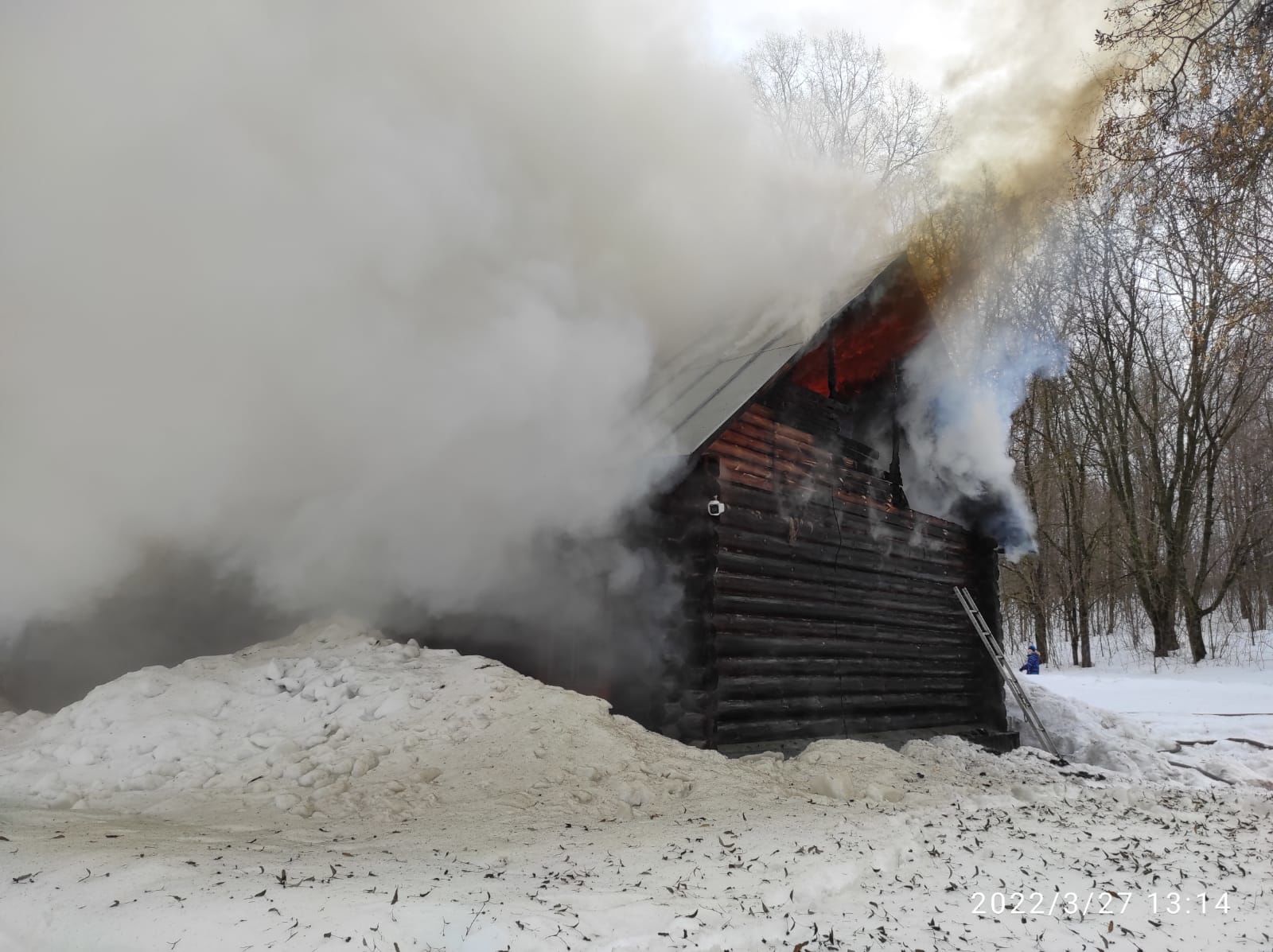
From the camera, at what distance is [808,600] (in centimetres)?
891

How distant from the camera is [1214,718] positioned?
12.3 meters

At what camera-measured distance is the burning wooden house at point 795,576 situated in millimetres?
7500

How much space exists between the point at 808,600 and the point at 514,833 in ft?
16.6

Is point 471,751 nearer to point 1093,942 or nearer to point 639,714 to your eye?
point 639,714

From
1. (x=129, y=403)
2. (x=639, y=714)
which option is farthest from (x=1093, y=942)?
(x=129, y=403)

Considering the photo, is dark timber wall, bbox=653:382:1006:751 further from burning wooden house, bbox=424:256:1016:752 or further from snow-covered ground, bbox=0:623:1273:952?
snow-covered ground, bbox=0:623:1273:952

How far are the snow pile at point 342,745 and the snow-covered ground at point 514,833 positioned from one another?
2 cm

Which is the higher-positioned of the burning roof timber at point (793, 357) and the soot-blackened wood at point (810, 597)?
the burning roof timber at point (793, 357)

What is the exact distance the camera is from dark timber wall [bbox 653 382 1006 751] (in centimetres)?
750

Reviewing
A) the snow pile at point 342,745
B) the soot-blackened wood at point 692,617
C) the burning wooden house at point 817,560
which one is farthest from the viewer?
the burning wooden house at point 817,560

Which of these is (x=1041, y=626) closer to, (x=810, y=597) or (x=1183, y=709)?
(x=1183, y=709)

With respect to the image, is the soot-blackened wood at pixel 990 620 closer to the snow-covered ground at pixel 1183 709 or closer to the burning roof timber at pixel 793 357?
the snow-covered ground at pixel 1183 709
